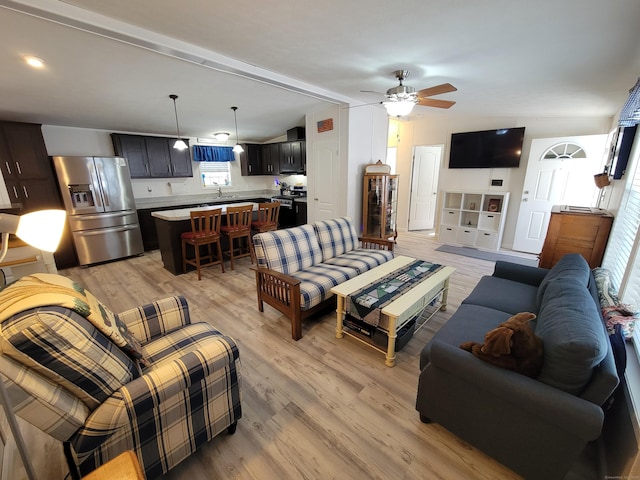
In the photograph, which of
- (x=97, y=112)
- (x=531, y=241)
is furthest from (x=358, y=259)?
(x=97, y=112)

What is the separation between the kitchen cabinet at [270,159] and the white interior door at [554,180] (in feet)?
16.2

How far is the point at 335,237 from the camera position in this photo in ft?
10.7

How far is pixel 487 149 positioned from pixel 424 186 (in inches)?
61.9

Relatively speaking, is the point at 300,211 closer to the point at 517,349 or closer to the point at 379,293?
the point at 379,293

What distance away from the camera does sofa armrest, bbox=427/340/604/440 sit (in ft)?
3.40

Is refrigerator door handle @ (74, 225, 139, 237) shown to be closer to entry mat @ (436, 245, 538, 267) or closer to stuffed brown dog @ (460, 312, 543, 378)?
stuffed brown dog @ (460, 312, 543, 378)

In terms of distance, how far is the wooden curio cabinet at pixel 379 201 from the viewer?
4445mm

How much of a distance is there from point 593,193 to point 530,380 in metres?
4.33

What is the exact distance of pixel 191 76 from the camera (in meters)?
2.82

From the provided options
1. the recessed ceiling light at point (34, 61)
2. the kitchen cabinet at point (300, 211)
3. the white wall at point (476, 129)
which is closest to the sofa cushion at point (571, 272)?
the white wall at point (476, 129)

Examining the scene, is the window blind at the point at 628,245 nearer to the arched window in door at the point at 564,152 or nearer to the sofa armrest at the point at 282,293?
the arched window in door at the point at 564,152

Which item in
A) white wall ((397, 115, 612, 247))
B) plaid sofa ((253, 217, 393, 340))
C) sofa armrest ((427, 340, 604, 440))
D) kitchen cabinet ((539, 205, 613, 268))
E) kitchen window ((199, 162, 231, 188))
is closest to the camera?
sofa armrest ((427, 340, 604, 440))

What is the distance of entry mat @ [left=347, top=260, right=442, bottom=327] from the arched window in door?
333 cm

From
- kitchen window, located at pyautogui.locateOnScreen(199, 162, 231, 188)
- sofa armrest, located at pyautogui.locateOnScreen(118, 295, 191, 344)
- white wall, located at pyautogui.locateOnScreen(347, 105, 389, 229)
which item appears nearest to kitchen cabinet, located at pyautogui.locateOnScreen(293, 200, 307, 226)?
white wall, located at pyautogui.locateOnScreen(347, 105, 389, 229)
